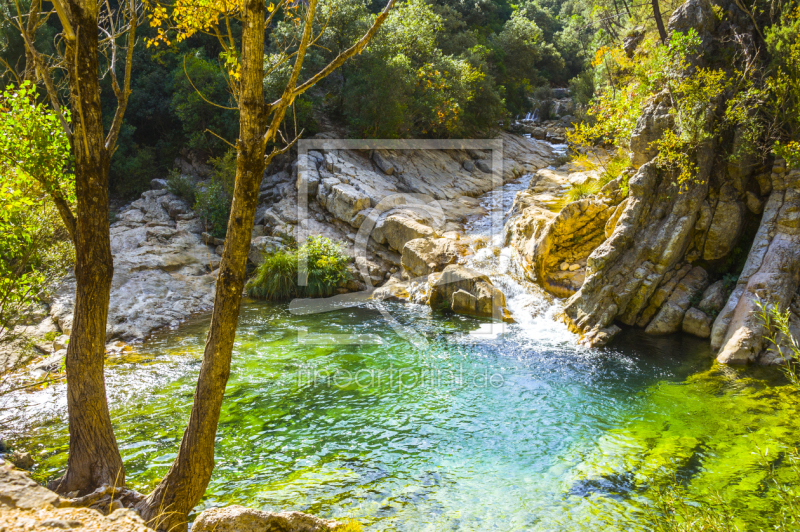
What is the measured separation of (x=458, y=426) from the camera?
25.5ft

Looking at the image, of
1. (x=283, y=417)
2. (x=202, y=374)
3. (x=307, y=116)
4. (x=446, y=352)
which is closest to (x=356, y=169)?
(x=307, y=116)

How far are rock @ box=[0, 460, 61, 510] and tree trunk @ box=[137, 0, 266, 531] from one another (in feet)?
2.65

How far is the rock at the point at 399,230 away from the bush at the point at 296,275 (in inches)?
82.5

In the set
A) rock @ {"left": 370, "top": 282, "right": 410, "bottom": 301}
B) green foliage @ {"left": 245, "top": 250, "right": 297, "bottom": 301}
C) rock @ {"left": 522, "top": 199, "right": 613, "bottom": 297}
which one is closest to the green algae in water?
rock @ {"left": 522, "top": 199, "right": 613, "bottom": 297}

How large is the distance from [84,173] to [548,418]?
750 centimetres

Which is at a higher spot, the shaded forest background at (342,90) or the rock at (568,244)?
the shaded forest background at (342,90)

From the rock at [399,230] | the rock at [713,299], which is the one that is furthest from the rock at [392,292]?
the rock at [713,299]

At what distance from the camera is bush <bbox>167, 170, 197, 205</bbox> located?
20.2 metres

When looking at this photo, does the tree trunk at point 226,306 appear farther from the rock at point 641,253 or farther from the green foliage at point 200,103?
the green foliage at point 200,103

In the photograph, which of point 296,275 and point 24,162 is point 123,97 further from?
point 296,275

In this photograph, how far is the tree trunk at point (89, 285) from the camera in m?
4.12

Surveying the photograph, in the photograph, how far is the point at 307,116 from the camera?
21141 mm

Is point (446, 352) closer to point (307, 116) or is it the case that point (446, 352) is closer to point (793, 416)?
point (793, 416)

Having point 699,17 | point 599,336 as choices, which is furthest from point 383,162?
point 599,336
